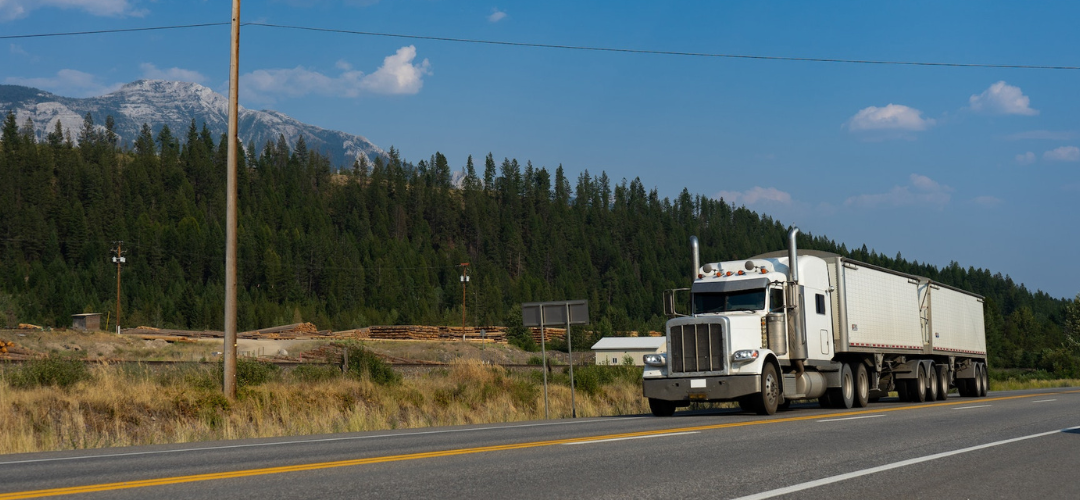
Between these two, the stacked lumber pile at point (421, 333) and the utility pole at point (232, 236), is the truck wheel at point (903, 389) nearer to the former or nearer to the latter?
the utility pole at point (232, 236)

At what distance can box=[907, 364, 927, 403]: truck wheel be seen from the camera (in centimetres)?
2730

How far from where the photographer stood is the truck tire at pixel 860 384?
2388 cm

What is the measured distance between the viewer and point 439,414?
22844 millimetres

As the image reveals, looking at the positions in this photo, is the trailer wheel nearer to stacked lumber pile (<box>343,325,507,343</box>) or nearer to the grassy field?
the grassy field

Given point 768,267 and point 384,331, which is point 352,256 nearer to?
point 384,331

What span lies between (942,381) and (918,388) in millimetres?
2770

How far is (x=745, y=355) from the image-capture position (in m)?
19.1

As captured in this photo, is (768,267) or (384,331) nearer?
(768,267)

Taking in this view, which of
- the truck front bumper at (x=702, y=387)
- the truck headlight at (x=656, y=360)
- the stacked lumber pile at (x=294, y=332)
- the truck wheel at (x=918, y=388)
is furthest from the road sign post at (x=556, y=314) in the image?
the stacked lumber pile at (x=294, y=332)

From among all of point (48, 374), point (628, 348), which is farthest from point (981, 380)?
point (628, 348)

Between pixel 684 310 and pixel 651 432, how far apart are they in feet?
26.4

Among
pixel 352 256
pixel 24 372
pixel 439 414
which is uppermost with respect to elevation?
pixel 352 256

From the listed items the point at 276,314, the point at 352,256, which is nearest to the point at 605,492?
the point at 276,314

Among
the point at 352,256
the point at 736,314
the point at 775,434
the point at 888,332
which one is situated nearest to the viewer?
the point at 775,434
